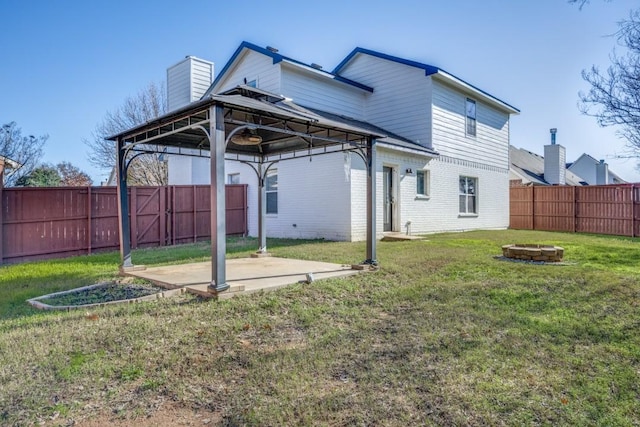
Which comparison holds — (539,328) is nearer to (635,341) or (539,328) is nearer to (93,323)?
(635,341)

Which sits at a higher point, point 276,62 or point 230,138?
point 276,62

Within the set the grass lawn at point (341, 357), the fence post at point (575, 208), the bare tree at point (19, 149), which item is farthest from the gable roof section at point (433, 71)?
the bare tree at point (19, 149)

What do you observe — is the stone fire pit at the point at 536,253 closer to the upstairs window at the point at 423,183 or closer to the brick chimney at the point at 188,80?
the upstairs window at the point at 423,183

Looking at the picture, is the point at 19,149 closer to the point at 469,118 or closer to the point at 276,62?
the point at 276,62

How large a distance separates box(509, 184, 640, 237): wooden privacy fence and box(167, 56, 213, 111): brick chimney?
603 inches

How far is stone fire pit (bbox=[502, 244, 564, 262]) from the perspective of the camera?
711cm

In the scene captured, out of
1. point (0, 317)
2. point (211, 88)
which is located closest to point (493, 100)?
point (211, 88)

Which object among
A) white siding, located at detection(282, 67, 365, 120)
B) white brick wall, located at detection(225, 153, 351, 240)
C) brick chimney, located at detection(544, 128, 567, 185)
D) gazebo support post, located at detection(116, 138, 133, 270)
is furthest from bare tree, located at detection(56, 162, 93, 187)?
brick chimney, located at detection(544, 128, 567, 185)

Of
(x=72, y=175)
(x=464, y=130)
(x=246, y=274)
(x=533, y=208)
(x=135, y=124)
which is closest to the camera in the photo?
(x=246, y=274)

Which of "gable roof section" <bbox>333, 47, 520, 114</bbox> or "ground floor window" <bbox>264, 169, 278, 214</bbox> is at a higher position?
"gable roof section" <bbox>333, 47, 520, 114</bbox>

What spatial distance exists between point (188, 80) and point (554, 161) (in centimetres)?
2292

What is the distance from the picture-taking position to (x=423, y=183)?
13.6 m

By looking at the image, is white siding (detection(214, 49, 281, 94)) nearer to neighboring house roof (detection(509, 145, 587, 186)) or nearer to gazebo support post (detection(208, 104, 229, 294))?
gazebo support post (detection(208, 104, 229, 294))

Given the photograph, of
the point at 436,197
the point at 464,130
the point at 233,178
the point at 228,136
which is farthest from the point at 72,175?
the point at 228,136
